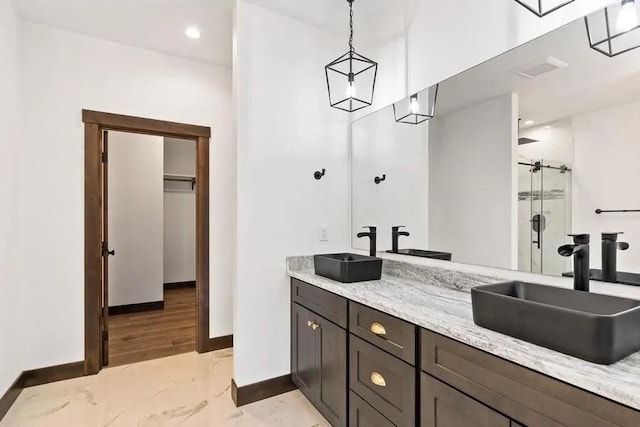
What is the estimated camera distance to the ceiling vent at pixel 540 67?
1.55m

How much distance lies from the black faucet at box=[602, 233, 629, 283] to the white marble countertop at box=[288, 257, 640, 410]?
1.40 ft

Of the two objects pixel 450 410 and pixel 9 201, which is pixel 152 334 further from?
pixel 450 410

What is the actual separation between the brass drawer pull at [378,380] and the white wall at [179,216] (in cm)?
512

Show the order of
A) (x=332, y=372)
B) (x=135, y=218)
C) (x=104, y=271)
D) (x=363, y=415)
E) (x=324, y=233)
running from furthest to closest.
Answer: (x=135, y=218), (x=104, y=271), (x=324, y=233), (x=332, y=372), (x=363, y=415)

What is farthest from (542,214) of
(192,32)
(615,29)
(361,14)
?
(192,32)

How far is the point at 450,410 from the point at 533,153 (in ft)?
4.11

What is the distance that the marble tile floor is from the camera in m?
2.22

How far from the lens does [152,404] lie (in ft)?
7.96

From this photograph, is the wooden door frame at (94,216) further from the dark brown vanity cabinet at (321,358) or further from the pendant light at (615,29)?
the pendant light at (615,29)

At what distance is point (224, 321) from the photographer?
136 inches

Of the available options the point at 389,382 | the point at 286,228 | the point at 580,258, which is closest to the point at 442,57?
the point at 580,258

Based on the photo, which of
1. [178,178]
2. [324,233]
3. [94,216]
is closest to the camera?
[324,233]

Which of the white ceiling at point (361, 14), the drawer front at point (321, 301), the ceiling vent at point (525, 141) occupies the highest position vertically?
the white ceiling at point (361, 14)

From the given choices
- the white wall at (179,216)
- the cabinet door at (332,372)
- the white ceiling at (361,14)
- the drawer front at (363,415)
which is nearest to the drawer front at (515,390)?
the drawer front at (363,415)
